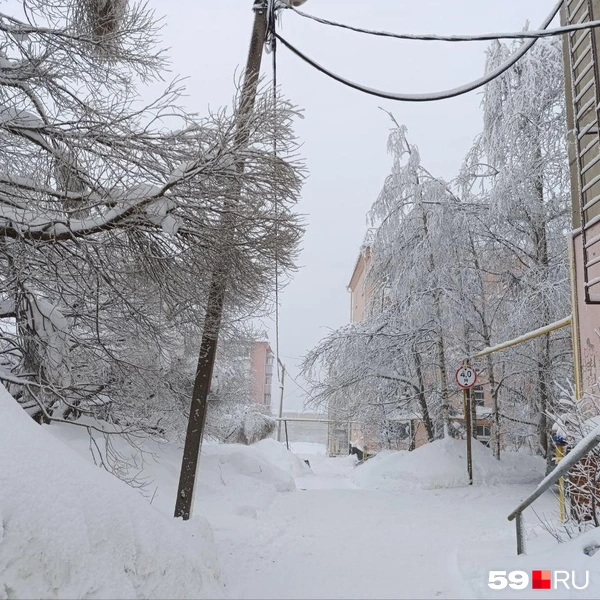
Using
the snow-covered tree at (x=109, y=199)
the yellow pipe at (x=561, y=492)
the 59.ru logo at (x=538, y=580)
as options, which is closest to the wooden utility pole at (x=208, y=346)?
the snow-covered tree at (x=109, y=199)

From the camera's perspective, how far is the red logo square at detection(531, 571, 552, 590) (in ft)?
12.4

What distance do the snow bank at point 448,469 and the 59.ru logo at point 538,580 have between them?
24.7ft

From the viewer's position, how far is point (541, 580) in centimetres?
387

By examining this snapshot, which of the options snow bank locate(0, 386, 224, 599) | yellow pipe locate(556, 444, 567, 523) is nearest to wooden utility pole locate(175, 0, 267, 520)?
snow bank locate(0, 386, 224, 599)

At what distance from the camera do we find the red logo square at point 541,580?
377 centimetres

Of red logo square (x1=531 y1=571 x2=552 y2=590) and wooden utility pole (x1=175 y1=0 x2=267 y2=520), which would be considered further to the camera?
wooden utility pole (x1=175 y1=0 x2=267 y2=520)

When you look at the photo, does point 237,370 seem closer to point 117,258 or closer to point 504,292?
point 504,292

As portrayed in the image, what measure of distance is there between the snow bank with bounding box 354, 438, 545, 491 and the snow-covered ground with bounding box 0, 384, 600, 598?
0.63 feet

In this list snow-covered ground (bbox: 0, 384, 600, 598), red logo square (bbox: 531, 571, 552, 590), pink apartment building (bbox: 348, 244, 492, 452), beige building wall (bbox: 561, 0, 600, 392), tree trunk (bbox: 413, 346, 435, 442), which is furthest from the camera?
pink apartment building (bbox: 348, 244, 492, 452)

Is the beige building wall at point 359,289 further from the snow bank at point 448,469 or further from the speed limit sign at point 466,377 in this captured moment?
the snow bank at point 448,469

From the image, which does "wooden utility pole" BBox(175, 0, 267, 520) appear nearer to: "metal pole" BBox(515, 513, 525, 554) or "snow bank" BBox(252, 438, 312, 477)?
"metal pole" BBox(515, 513, 525, 554)

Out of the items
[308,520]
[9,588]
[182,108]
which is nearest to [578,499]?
[308,520]

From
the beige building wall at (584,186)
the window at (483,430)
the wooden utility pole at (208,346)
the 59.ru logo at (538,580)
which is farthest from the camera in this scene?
the window at (483,430)

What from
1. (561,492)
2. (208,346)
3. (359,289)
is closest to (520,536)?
(561,492)
